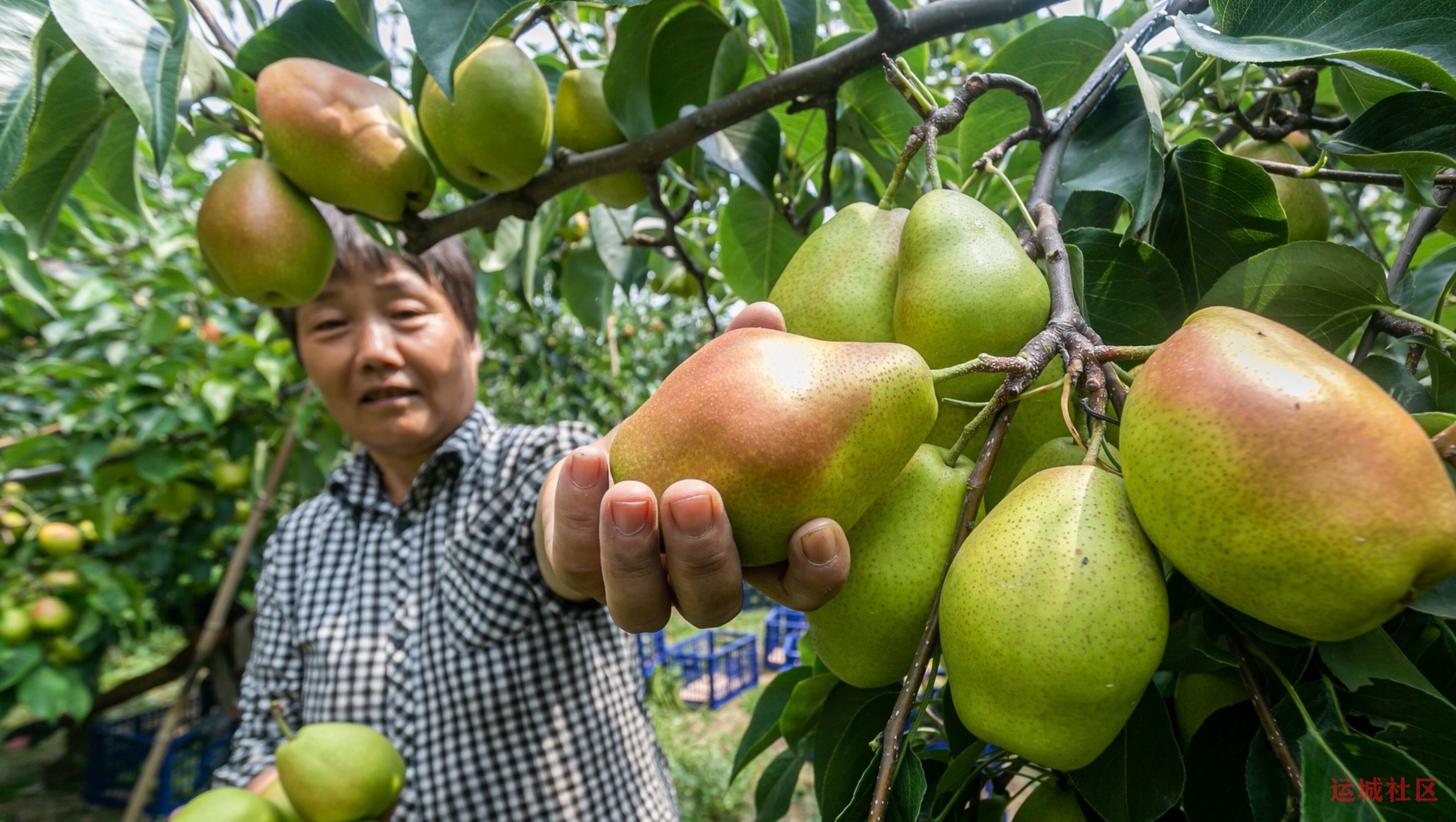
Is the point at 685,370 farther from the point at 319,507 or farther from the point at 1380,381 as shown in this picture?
the point at 319,507

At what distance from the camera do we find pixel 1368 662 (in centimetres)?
55

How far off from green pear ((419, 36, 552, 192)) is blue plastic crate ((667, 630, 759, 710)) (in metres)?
4.85

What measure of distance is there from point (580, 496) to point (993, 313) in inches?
15.1

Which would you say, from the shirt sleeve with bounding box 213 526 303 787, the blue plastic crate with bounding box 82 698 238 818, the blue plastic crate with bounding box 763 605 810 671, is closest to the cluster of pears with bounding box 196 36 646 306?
the shirt sleeve with bounding box 213 526 303 787

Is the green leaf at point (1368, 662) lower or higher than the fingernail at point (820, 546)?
lower

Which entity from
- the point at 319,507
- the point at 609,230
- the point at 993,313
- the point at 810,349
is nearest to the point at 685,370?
the point at 810,349

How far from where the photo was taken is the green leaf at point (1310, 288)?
667mm

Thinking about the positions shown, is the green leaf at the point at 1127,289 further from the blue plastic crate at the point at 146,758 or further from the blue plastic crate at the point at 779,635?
the blue plastic crate at the point at 779,635

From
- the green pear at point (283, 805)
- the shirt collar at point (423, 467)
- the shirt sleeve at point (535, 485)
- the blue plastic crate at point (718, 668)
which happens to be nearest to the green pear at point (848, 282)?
the shirt sleeve at point (535, 485)

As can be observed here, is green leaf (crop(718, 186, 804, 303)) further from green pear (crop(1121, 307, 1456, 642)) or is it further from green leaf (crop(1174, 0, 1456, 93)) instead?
green pear (crop(1121, 307, 1456, 642))

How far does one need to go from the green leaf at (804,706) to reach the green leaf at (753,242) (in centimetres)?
71

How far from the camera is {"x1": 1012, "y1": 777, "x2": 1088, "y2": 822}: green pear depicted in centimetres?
74

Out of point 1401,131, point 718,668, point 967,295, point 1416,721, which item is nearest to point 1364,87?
point 1401,131

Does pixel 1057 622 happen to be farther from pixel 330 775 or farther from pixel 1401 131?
pixel 330 775
